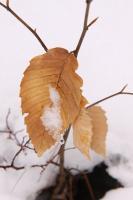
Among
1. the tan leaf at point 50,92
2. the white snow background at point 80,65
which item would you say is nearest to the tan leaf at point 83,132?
the tan leaf at point 50,92

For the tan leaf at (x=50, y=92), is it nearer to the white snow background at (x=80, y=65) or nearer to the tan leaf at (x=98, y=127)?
the tan leaf at (x=98, y=127)

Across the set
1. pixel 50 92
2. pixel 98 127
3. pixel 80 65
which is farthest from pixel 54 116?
pixel 80 65

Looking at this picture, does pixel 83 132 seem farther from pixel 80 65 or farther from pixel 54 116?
pixel 80 65

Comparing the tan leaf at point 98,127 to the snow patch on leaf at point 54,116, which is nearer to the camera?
the snow patch on leaf at point 54,116

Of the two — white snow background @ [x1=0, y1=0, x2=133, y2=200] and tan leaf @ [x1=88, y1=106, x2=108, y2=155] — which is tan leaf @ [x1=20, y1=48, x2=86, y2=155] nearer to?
tan leaf @ [x1=88, y1=106, x2=108, y2=155]

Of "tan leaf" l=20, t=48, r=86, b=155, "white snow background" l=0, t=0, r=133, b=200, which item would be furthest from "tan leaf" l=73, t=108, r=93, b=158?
"white snow background" l=0, t=0, r=133, b=200
